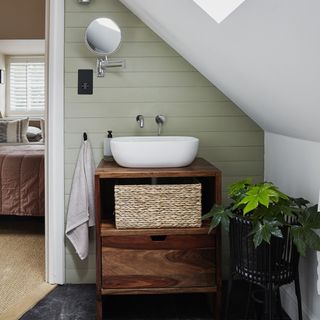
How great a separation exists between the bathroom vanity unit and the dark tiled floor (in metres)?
0.17

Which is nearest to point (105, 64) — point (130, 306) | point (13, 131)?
point (130, 306)

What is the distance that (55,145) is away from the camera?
2.56 meters

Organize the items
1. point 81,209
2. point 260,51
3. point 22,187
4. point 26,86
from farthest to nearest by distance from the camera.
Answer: point 26,86, point 22,187, point 81,209, point 260,51

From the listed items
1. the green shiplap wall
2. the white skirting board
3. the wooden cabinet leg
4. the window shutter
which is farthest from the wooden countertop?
the window shutter

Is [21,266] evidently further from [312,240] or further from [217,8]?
[217,8]

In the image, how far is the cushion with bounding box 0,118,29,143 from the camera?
4875 millimetres

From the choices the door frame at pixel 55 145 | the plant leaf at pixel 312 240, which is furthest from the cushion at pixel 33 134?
the plant leaf at pixel 312 240

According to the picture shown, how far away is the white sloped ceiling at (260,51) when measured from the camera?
1.15 metres

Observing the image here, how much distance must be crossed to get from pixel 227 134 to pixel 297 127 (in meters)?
0.76

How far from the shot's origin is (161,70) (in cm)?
259

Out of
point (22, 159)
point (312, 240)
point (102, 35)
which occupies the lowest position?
point (312, 240)

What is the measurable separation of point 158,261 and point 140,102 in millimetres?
967

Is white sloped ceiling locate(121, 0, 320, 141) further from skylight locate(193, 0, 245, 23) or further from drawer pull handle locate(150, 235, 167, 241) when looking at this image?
drawer pull handle locate(150, 235, 167, 241)

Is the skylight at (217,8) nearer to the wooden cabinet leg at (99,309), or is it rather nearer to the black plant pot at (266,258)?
the black plant pot at (266,258)
